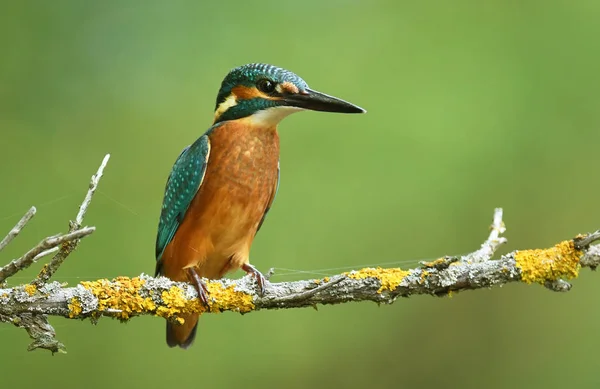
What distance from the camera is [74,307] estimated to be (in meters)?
2.09

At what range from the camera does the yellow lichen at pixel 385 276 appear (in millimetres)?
2223

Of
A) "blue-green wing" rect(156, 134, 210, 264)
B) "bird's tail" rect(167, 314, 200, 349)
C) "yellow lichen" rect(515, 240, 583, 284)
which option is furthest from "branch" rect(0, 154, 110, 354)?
"yellow lichen" rect(515, 240, 583, 284)

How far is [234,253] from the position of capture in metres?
2.95

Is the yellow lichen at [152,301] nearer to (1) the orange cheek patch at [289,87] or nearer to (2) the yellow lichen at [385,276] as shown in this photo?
(2) the yellow lichen at [385,276]

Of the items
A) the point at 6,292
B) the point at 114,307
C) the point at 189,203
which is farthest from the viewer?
the point at 189,203

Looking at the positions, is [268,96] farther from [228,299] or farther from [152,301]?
[152,301]

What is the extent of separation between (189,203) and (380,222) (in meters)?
1.08

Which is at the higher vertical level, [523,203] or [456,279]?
[523,203]

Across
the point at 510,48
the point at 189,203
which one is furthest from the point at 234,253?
the point at 510,48

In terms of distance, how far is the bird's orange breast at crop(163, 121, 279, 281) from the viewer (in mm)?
2836

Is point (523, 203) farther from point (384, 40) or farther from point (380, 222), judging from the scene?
point (384, 40)

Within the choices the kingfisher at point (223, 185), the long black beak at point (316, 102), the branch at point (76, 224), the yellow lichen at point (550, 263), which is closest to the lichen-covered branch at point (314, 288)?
the yellow lichen at point (550, 263)

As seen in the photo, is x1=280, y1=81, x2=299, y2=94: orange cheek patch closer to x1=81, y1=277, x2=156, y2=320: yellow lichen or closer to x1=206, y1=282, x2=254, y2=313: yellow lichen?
x1=206, y1=282, x2=254, y2=313: yellow lichen

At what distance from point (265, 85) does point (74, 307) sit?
1052mm
